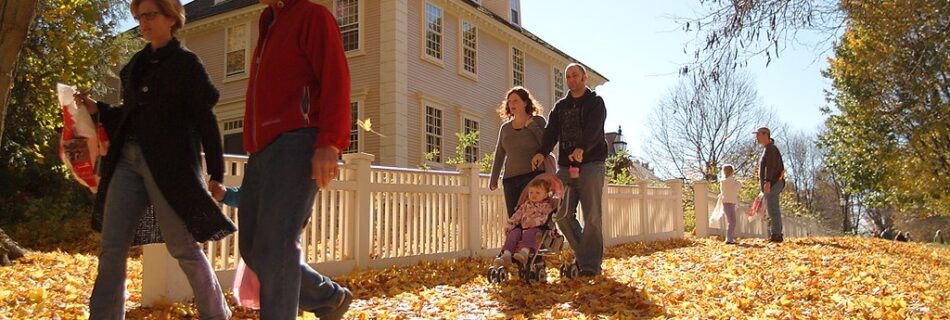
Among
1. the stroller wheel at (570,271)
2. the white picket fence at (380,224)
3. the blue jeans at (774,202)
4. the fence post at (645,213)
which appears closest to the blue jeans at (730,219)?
the blue jeans at (774,202)

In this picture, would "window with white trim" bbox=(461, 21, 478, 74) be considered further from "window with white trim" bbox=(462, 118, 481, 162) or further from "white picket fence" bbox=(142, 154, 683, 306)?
"white picket fence" bbox=(142, 154, 683, 306)

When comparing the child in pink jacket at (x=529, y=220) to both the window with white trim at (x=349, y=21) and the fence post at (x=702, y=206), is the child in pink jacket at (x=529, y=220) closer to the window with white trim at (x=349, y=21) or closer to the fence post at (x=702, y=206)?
the fence post at (x=702, y=206)

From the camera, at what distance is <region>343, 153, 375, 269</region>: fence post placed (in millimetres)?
6988

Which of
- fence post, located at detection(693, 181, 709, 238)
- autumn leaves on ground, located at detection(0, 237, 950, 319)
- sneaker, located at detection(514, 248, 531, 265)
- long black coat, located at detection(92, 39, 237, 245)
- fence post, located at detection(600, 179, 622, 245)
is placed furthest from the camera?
fence post, located at detection(693, 181, 709, 238)

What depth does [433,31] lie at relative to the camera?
722 inches

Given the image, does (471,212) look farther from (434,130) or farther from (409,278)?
(434,130)

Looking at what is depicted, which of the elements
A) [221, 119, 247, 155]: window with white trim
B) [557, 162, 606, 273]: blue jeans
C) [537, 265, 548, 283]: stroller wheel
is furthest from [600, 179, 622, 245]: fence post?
[221, 119, 247, 155]: window with white trim

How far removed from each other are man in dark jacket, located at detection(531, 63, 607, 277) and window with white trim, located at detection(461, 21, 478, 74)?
13526 millimetres

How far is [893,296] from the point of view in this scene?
5.35 meters

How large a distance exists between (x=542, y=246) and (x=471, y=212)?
9.10 feet

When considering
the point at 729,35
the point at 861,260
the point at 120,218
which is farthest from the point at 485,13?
the point at 120,218

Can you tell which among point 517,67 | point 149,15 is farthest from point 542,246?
point 517,67

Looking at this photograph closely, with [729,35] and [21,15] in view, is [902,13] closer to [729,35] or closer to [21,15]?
[729,35]

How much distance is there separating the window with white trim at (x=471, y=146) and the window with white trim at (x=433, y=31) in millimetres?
2327
